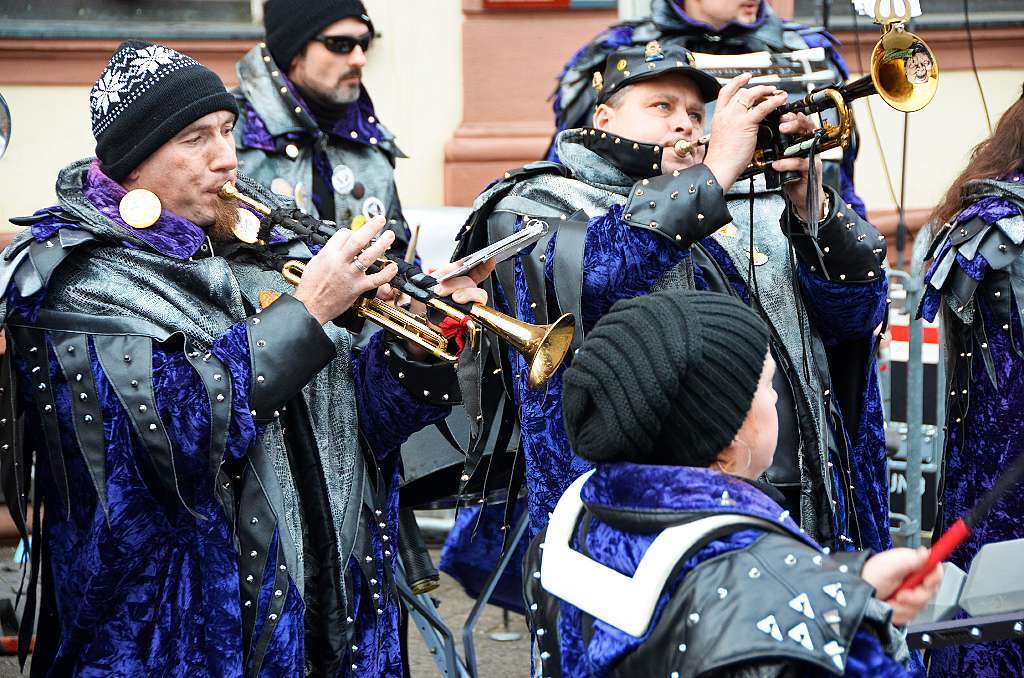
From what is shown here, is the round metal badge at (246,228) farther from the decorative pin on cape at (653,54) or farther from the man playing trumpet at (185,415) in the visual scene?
the decorative pin on cape at (653,54)

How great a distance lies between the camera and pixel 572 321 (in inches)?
119

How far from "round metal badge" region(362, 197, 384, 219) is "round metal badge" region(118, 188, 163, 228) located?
167cm

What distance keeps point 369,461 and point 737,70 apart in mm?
1910

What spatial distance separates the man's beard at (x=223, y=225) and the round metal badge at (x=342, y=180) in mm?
1490

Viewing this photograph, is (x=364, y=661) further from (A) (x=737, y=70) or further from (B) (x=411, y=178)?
(B) (x=411, y=178)

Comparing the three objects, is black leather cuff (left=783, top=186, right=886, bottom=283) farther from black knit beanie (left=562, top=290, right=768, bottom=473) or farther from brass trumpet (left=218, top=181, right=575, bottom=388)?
black knit beanie (left=562, top=290, right=768, bottom=473)

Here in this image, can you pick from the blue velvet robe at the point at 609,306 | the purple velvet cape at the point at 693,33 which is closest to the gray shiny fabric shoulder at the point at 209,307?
the blue velvet robe at the point at 609,306

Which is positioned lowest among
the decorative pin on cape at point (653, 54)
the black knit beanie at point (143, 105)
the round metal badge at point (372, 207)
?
the round metal badge at point (372, 207)

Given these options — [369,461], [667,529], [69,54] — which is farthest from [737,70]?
[69,54]

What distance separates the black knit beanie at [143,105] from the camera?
303 centimetres

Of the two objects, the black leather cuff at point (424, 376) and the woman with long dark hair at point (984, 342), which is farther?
the woman with long dark hair at point (984, 342)

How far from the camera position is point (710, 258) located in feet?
10.8

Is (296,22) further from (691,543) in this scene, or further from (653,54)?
(691,543)

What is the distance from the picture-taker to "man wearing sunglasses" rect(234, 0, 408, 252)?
4496 millimetres
